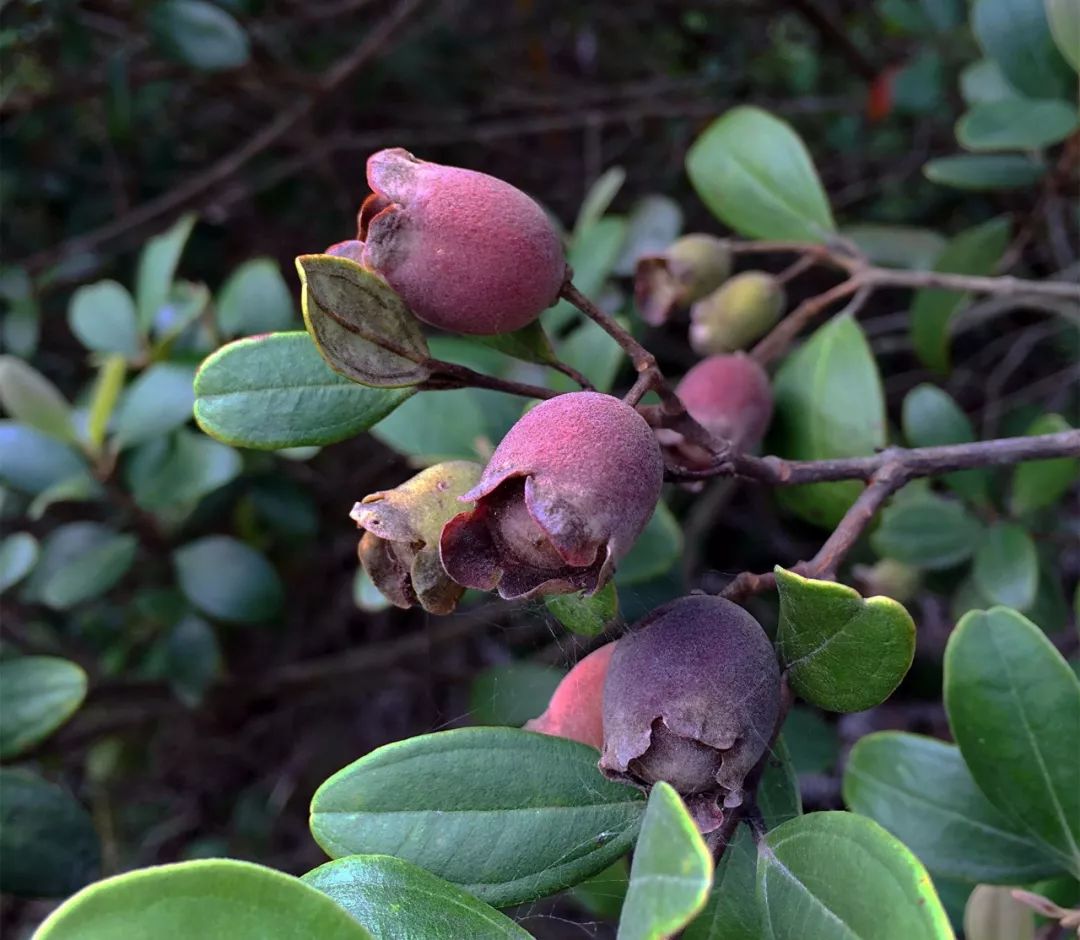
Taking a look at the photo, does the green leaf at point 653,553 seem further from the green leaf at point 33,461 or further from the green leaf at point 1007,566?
the green leaf at point 33,461

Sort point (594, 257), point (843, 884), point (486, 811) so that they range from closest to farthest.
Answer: point (843, 884) → point (486, 811) → point (594, 257)

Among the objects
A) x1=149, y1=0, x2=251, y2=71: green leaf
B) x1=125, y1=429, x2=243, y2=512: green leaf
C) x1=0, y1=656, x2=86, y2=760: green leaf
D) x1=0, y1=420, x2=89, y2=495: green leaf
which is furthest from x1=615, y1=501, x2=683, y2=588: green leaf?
x1=149, y1=0, x2=251, y2=71: green leaf

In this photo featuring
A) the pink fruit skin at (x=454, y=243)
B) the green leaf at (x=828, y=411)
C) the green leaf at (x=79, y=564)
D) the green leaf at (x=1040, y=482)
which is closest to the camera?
the pink fruit skin at (x=454, y=243)

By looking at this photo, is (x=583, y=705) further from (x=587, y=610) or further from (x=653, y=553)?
(x=653, y=553)

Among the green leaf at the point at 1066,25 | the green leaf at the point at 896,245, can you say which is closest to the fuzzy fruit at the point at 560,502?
the green leaf at the point at 1066,25

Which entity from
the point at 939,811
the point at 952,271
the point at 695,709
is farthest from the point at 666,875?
the point at 952,271

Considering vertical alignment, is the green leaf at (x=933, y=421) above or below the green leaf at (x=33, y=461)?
above
